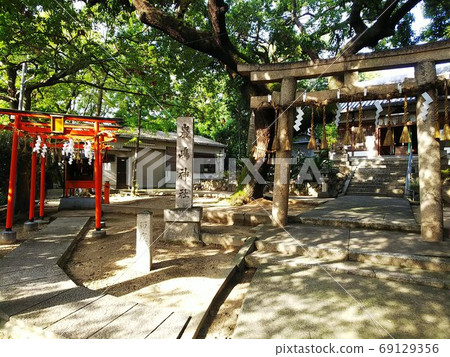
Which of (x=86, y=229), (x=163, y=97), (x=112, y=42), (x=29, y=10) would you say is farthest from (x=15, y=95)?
(x=86, y=229)

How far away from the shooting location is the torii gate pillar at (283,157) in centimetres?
637

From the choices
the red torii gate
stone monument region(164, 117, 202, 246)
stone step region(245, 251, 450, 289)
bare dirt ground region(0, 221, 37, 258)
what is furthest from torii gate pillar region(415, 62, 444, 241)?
bare dirt ground region(0, 221, 37, 258)

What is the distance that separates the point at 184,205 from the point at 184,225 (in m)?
0.49

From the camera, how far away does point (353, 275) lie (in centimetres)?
391

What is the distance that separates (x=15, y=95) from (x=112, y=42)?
4.56 meters

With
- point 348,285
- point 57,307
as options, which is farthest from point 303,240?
point 57,307

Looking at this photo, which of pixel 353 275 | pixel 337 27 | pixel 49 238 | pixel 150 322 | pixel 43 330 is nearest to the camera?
pixel 43 330

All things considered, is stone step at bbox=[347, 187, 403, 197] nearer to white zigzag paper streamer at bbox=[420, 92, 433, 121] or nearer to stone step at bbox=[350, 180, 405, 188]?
stone step at bbox=[350, 180, 405, 188]

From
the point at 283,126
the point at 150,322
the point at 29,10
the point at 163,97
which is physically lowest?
the point at 150,322

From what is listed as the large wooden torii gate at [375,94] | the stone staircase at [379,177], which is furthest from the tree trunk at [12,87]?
the stone staircase at [379,177]

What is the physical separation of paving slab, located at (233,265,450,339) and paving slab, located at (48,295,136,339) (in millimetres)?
1416

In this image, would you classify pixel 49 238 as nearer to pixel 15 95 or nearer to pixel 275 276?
pixel 275 276

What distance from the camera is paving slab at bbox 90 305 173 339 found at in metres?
2.54

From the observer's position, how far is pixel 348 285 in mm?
3582
